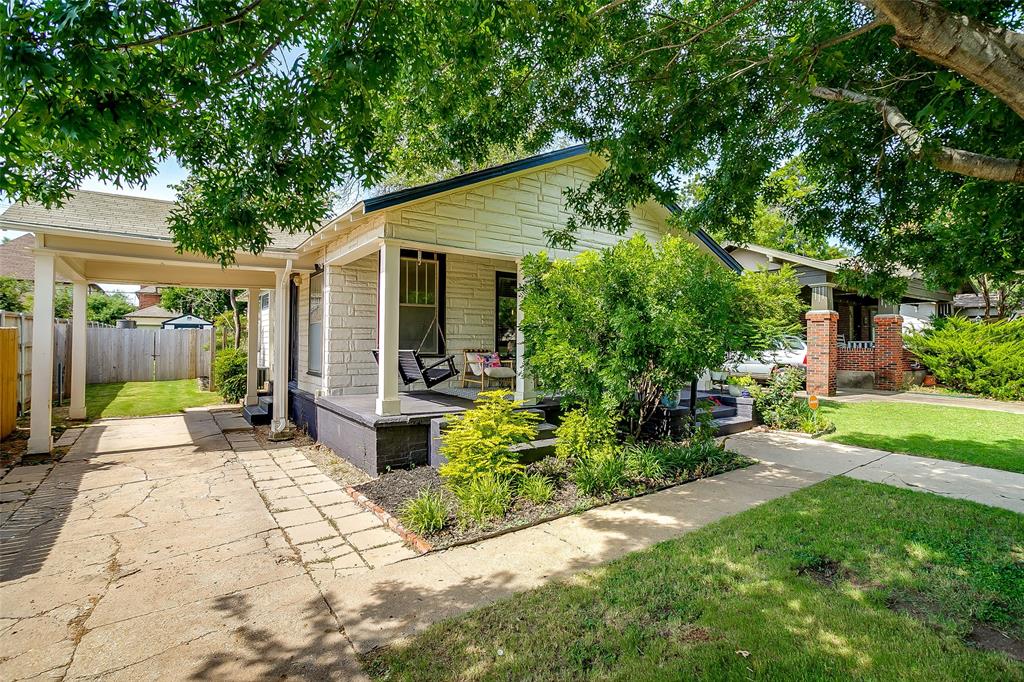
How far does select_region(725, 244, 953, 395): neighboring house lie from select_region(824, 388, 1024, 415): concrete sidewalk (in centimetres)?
47

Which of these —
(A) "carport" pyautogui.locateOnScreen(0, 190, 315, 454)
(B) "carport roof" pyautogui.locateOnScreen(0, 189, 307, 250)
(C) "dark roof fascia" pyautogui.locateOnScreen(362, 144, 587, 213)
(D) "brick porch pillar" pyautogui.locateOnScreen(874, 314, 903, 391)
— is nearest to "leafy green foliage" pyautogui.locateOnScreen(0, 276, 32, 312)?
(A) "carport" pyautogui.locateOnScreen(0, 190, 315, 454)

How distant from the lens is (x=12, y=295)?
861 inches

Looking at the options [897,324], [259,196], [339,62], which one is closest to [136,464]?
[259,196]

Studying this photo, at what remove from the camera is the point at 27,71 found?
2170 mm

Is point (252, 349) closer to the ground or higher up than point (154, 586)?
higher up

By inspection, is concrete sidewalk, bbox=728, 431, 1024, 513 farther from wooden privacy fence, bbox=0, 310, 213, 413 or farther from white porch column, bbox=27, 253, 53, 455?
wooden privacy fence, bbox=0, 310, 213, 413

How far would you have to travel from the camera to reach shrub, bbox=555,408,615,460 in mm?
5855

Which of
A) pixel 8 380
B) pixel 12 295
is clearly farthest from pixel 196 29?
pixel 12 295

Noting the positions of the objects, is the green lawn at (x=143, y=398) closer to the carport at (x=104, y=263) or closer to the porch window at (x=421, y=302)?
the carport at (x=104, y=263)

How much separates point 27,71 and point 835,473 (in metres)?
8.04

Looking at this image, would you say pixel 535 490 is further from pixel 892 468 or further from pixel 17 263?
pixel 17 263

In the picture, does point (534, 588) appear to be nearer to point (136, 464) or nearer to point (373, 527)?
point (373, 527)

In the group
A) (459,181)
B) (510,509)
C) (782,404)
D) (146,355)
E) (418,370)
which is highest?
(459,181)

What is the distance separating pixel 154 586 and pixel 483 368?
5322 millimetres
